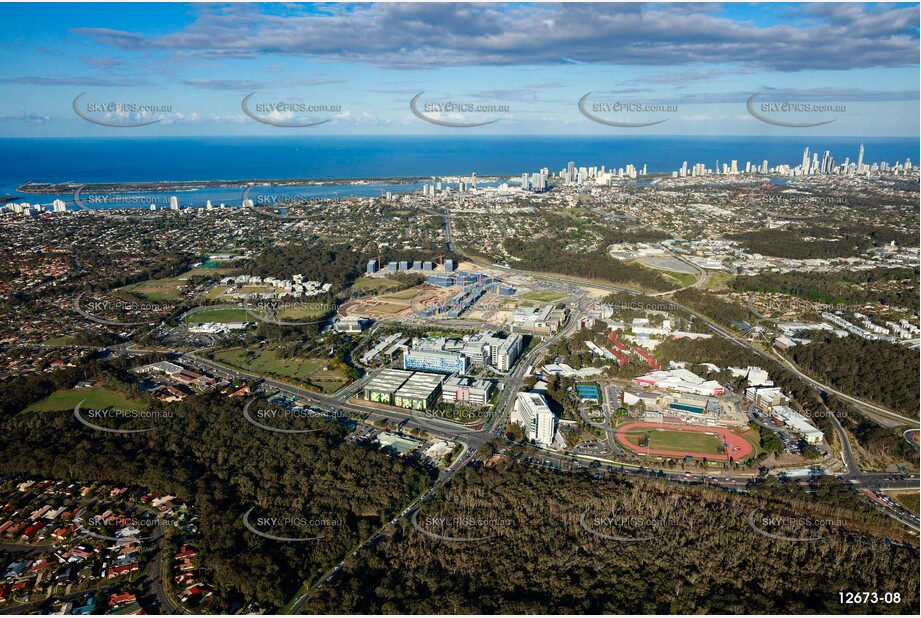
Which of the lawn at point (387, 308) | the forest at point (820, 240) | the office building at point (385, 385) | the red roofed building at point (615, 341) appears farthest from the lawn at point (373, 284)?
the forest at point (820, 240)

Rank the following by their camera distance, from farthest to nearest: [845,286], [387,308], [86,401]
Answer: [845,286] < [387,308] < [86,401]

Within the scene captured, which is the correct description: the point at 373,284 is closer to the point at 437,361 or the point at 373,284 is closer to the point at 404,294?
the point at 404,294

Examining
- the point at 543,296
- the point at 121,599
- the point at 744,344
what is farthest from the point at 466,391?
the point at 543,296

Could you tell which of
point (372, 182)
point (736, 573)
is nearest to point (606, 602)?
point (736, 573)

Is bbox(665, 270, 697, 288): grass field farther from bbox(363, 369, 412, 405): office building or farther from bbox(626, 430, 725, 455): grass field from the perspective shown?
bbox(363, 369, 412, 405): office building

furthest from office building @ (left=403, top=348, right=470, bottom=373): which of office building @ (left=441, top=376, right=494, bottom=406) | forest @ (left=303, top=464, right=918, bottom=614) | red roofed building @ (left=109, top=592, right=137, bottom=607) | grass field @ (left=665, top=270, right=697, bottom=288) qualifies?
grass field @ (left=665, top=270, right=697, bottom=288)

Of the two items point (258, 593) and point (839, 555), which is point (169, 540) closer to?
point (258, 593)
